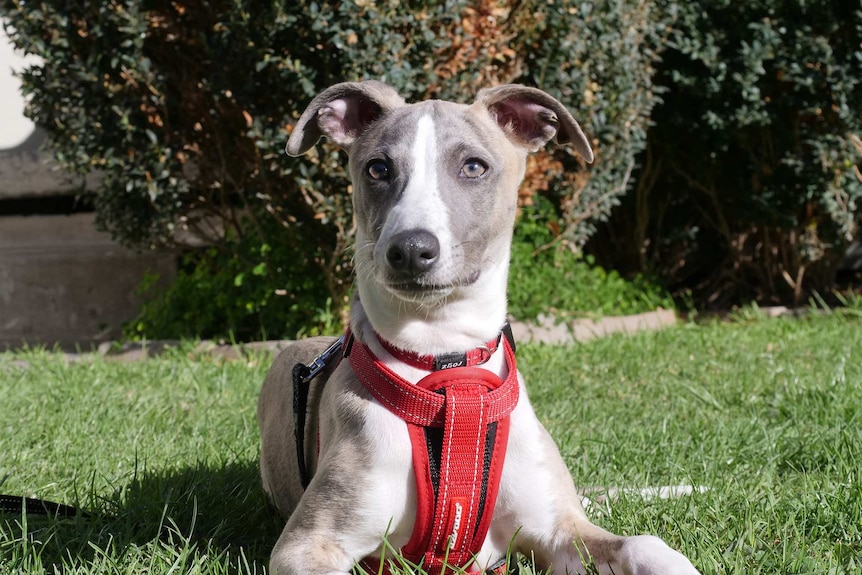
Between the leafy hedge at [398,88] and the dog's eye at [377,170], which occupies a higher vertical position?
the dog's eye at [377,170]

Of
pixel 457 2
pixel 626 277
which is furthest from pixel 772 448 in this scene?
pixel 626 277

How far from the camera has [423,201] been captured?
2.49 metres

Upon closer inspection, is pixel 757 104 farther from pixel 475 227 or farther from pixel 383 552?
pixel 383 552

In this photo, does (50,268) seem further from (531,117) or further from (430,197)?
(430,197)

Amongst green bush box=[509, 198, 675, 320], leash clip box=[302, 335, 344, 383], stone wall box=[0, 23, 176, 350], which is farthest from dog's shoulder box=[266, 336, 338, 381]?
stone wall box=[0, 23, 176, 350]

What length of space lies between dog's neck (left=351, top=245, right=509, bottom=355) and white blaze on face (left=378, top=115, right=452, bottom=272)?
7.7 inches

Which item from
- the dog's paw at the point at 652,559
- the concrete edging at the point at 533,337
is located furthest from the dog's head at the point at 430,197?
the concrete edging at the point at 533,337

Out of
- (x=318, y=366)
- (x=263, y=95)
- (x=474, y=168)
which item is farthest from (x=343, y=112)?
(x=263, y=95)

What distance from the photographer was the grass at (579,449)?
258 centimetres

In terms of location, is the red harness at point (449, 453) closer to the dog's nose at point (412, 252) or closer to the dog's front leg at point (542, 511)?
the dog's front leg at point (542, 511)

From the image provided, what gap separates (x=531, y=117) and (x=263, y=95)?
125 inches

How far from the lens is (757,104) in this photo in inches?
294

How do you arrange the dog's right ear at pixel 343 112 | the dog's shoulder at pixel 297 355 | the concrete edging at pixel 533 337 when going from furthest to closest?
the concrete edging at pixel 533 337 < the dog's shoulder at pixel 297 355 < the dog's right ear at pixel 343 112

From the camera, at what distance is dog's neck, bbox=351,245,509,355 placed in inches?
99.4
